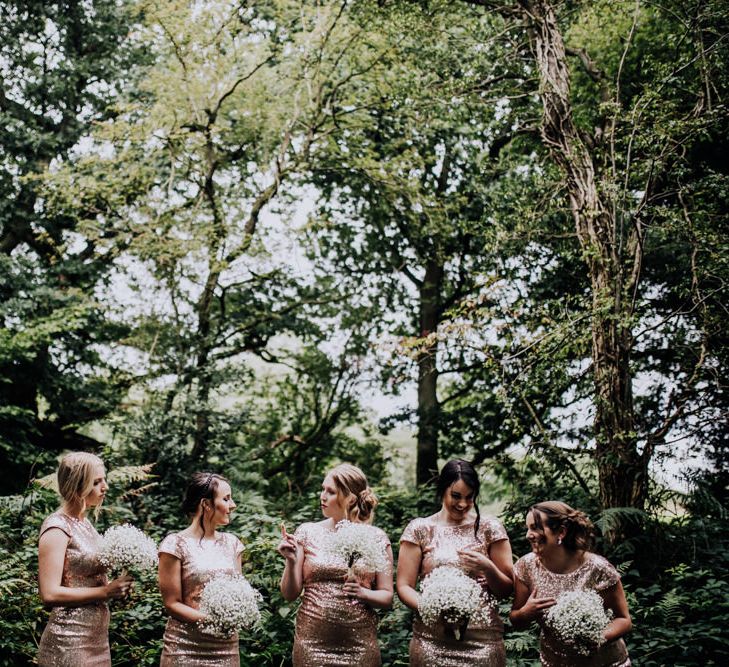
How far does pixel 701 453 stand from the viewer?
892 cm

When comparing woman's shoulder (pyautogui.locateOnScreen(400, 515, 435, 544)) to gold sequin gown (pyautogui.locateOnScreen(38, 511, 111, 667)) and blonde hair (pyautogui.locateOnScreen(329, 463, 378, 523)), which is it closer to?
blonde hair (pyautogui.locateOnScreen(329, 463, 378, 523))

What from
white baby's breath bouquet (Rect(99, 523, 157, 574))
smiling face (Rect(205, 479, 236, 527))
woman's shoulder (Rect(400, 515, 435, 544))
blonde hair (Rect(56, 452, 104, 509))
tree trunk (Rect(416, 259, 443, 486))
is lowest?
white baby's breath bouquet (Rect(99, 523, 157, 574))

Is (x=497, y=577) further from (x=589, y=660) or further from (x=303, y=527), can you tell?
(x=303, y=527)

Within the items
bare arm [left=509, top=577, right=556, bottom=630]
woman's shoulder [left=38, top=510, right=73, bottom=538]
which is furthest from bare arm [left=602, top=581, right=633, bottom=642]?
woman's shoulder [left=38, top=510, right=73, bottom=538]

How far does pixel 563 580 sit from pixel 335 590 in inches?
51.9

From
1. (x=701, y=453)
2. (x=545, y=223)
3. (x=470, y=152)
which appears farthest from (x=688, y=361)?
(x=470, y=152)

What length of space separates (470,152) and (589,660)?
1092cm

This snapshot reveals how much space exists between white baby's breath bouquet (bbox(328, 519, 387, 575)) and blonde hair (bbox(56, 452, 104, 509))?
1.42 metres

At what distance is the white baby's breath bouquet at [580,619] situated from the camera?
3566 mm

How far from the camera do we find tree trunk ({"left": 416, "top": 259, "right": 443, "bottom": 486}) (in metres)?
12.4

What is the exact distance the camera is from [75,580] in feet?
12.7

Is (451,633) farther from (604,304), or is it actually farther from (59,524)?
(604,304)

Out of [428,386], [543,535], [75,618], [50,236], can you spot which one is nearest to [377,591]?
[543,535]

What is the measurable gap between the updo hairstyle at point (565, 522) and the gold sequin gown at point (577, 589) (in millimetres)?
116
